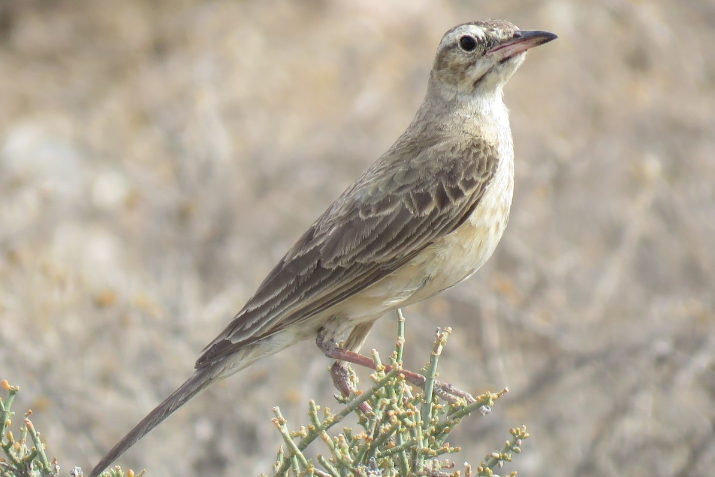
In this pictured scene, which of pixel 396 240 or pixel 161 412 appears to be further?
pixel 396 240

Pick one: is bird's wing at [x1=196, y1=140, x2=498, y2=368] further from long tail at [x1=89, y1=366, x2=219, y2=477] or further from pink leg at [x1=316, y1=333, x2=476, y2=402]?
pink leg at [x1=316, y1=333, x2=476, y2=402]

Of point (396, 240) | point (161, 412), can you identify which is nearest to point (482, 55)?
point (396, 240)

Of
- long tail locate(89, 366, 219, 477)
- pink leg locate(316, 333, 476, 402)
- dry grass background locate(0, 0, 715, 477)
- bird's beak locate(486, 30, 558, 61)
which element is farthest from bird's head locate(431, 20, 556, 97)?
dry grass background locate(0, 0, 715, 477)

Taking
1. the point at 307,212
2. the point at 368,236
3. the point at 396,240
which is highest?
the point at 307,212

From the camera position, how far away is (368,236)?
503 centimetres

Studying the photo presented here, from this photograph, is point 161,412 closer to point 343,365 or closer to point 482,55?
point 343,365

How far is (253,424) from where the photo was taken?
22.0 ft

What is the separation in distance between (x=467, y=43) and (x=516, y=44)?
278mm

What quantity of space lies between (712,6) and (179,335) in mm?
11637

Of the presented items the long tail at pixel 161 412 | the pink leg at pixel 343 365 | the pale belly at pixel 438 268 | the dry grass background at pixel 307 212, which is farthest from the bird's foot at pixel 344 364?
the dry grass background at pixel 307 212

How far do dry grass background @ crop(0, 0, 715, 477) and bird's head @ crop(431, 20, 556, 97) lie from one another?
230 cm

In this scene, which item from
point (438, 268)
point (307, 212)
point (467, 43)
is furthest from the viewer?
point (307, 212)

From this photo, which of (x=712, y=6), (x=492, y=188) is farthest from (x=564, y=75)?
(x=492, y=188)

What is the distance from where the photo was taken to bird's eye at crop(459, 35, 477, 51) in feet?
17.5
